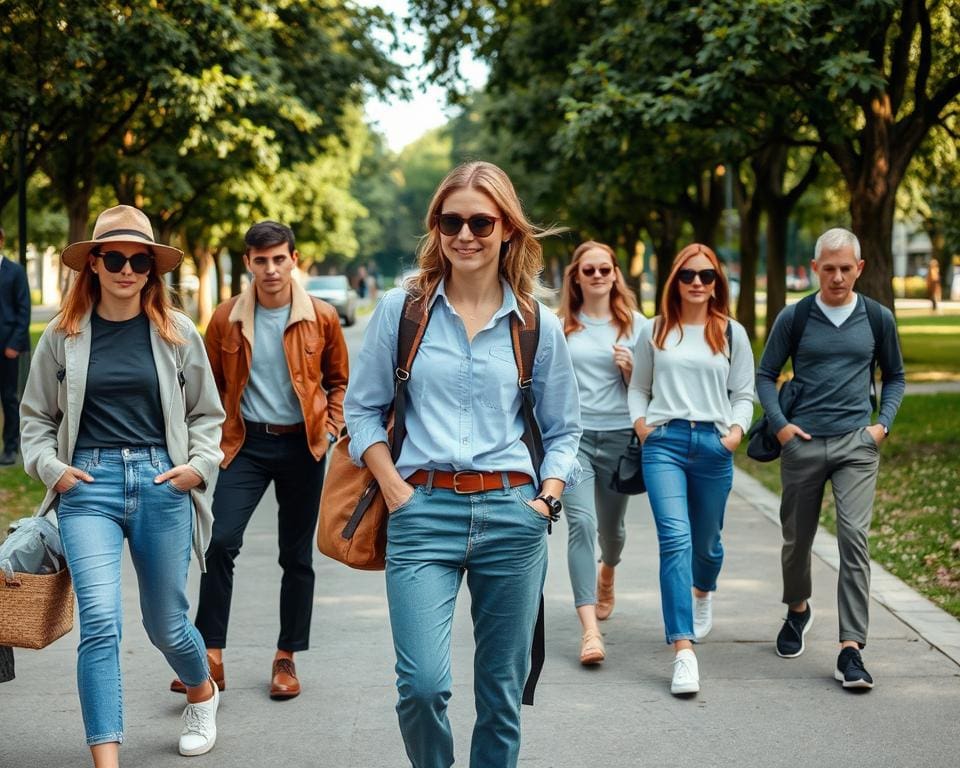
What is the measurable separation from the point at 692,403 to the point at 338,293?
3974cm

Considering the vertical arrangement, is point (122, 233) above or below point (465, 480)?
above

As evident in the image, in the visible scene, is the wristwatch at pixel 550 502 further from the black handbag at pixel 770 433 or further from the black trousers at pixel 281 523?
the black handbag at pixel 770 433

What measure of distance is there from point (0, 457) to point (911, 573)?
7587mm

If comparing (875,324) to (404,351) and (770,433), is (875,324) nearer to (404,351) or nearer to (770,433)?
(770,433)

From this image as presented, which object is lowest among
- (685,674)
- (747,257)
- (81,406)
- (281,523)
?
(685,674)

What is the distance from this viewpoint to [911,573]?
7555 mm

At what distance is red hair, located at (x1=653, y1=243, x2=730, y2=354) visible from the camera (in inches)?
233

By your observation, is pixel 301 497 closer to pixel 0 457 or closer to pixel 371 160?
pixel 0 457

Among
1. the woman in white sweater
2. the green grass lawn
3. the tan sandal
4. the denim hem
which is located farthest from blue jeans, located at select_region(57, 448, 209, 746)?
the green grass lawn

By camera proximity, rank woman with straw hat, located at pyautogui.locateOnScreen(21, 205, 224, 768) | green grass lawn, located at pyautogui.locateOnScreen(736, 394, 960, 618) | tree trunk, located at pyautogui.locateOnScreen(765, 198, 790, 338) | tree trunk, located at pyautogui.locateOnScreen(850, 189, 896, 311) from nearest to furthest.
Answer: woman with straw hat, located at pyautogui.locateOnScreen(21, 205, 224, 768) → green grass lawn, located at pyautogui.locateOnScreen(736, 394, 960, 618) → tree trunk, located at pyautogui.locateOnScreen(850, 189, 896, 311) → tree trunk, located at pyautogui.locateOnScreen(765, 198, 790, 338)

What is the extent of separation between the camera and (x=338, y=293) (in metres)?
45.0

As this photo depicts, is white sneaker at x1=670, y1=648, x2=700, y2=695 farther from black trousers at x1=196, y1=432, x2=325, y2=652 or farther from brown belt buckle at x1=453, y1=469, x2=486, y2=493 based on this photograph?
brown belt buckle at x1=453, y1=469, x2=486, y2=493

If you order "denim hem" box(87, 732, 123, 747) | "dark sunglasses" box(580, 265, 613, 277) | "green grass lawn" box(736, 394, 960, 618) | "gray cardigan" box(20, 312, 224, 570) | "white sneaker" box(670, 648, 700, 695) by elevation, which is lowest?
"green grass lawn" box(736, 394, 960, 618)

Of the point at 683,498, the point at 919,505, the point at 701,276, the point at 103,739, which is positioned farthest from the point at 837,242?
the point at 919,505
